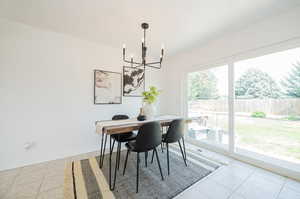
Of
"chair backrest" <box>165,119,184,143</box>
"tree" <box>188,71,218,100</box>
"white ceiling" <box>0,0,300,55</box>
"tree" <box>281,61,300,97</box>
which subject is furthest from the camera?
"tree" <box>188,71,218,100</box>

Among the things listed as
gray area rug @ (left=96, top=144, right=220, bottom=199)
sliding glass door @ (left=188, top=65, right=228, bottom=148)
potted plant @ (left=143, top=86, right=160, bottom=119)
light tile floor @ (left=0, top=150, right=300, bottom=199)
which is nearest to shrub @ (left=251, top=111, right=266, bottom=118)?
sliding glass door @ (left=188, top=65, right=228, bottom=148)

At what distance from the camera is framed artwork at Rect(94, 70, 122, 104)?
2.75 meters

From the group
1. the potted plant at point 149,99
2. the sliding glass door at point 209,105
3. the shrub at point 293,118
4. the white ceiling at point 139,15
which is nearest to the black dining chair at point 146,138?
the potted plant at point 149,99

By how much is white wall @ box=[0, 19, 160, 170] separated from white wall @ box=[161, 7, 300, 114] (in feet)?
6.42

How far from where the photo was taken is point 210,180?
68.0 inches

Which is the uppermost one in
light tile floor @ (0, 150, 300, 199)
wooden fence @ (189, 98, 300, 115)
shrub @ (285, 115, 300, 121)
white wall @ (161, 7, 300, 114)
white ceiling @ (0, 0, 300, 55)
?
white ceiling @ (0, 0, 300, 55)

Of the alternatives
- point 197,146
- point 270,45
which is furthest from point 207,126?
point 270,45

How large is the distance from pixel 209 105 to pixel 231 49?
4.19 feet

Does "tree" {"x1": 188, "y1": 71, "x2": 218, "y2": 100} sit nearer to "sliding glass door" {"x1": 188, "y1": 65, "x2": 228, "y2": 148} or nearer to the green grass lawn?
"sliding glass door" {"x1": 188, "y1": 65, "x2": 228, "y2": 148}

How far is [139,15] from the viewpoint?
189 cm

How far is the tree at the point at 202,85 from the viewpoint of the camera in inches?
112

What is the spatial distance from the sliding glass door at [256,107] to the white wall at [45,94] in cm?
255

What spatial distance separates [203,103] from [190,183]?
1931mm

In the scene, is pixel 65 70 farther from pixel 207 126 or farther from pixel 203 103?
pixel 207 126
